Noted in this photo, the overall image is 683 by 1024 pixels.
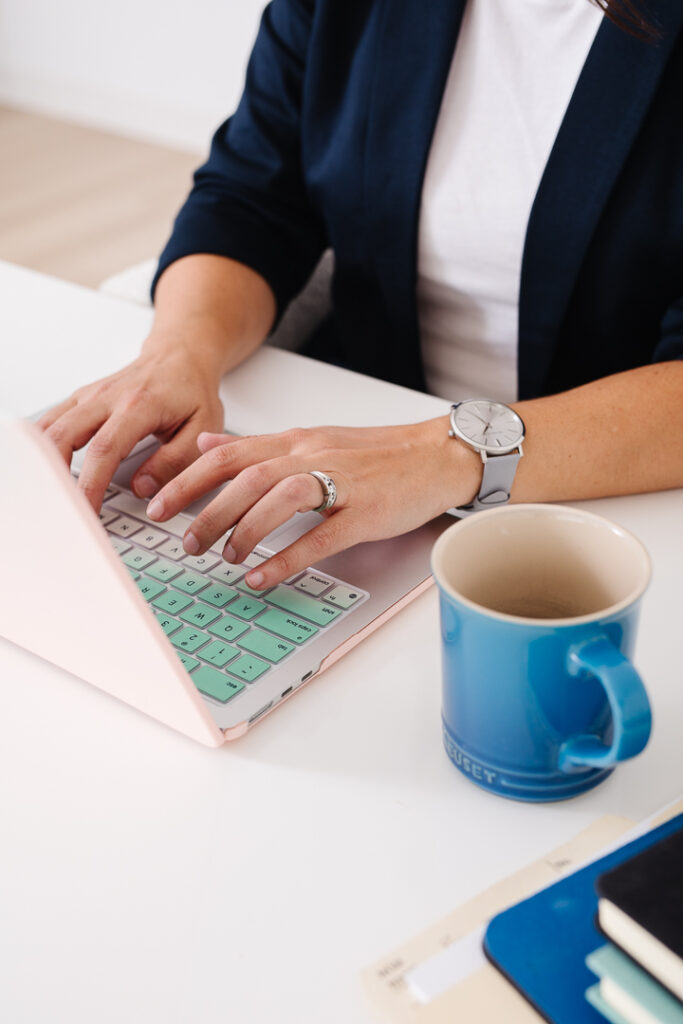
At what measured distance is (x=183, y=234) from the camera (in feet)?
3.50

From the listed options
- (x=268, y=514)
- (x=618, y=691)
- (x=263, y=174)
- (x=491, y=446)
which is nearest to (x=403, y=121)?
(x=263, y=174)

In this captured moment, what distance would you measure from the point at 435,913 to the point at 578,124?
72cm

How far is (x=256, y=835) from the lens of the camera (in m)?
0.49

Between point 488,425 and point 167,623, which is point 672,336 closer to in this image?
point 488,425

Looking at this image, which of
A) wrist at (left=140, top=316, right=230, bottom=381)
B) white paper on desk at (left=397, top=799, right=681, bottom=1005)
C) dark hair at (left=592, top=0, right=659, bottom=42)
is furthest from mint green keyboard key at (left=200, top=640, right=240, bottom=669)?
dark hair at (left=592, top=0, right=659, bottom=42)

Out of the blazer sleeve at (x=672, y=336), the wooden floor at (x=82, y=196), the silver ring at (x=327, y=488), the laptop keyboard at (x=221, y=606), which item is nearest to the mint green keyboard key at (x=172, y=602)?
the laptop keyboard at (x=221, y=606)

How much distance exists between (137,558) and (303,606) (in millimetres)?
129

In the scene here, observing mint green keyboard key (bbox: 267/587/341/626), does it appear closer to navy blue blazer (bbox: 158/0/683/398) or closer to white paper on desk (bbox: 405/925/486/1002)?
white paper on desk (bbox: 405/925/486/1002)

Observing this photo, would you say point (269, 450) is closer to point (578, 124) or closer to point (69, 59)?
point (578, 124)

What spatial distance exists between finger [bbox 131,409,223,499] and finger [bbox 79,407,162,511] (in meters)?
0.02

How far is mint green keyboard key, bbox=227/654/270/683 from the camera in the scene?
22.4 inches

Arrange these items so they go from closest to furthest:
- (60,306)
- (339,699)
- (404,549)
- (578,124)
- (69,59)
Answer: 1. (339,699)
2. (404,549)
3. (578,124)
4. (60,306)
5. (69,59)

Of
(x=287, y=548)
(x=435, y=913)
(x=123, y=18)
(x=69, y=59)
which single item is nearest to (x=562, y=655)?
(x=435, y=913)

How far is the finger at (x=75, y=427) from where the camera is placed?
79 cm
